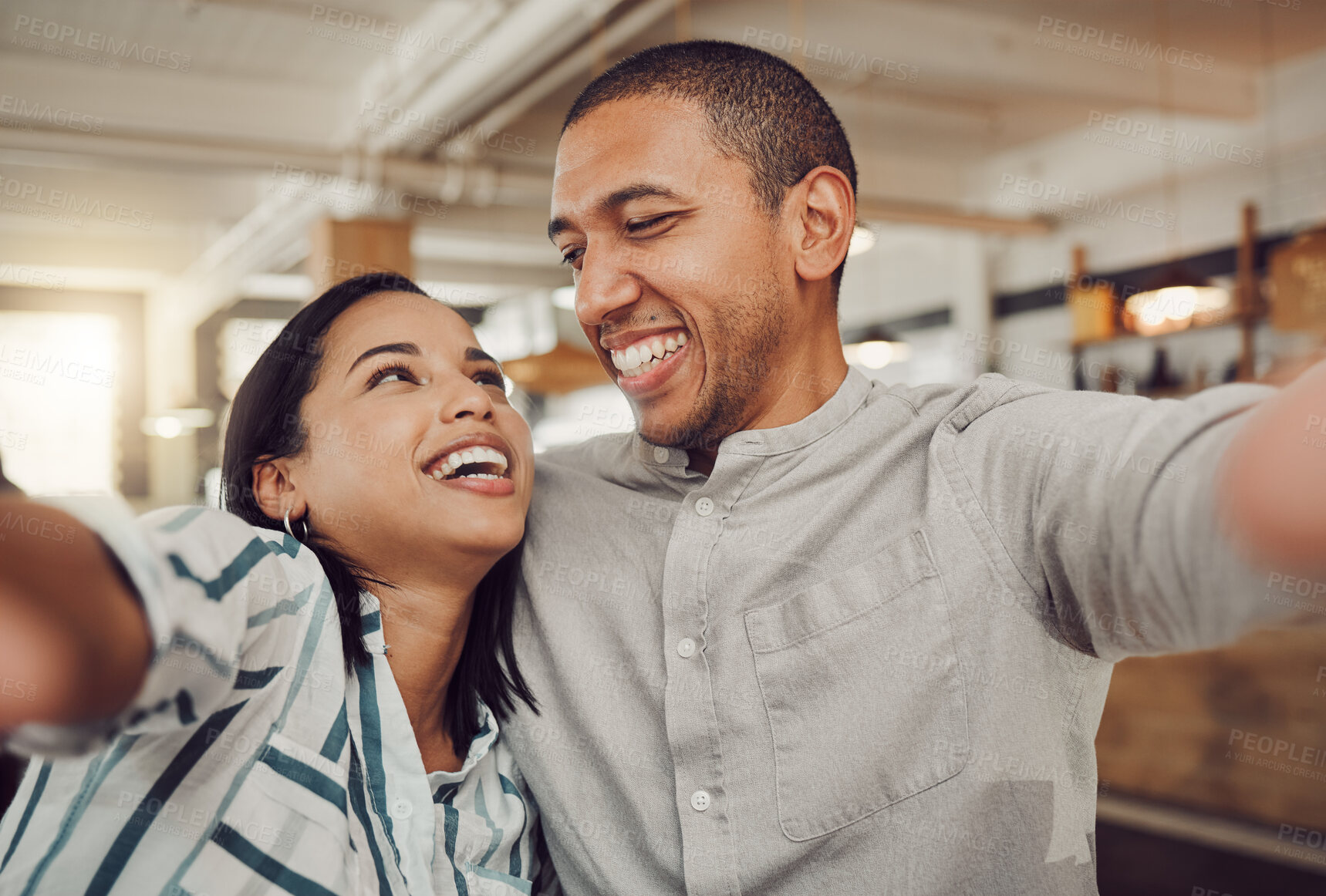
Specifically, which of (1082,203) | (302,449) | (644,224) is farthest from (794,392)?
(1082,203)

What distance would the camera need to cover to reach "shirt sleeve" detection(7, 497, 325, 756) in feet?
2.48

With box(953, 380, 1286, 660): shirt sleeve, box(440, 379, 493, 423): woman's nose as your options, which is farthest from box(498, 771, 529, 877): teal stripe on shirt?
box(953, 380, 1286, 660): shirt sleeve

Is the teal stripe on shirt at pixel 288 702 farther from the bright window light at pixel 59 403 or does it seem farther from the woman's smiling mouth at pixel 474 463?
the bright window light at pixel 59 403

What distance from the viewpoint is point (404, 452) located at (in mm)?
1274

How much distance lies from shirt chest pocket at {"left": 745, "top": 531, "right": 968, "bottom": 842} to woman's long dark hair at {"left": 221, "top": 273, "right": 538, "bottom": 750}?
39cm

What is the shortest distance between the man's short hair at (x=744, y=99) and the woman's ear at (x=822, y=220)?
0.08 ft

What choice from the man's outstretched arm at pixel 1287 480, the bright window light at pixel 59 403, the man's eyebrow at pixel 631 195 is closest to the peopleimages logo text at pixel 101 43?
the bright window light at pixel 59 403

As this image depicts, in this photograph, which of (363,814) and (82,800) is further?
(363,814)

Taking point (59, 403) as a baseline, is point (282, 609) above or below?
below

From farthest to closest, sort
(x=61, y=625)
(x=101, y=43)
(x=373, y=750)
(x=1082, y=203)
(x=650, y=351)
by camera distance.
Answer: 1. (x=1082, y=203)
2. (x=101, y=43)
3. (x=650, y=351)
4. (x=373, y=750)
5. (x=61, y=625)

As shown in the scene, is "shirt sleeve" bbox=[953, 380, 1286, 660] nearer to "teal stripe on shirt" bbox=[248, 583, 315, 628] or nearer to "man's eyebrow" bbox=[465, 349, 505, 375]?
"man's eyebrow" bbox=[465, 349, 505, 375]

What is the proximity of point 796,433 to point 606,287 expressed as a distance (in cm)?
35

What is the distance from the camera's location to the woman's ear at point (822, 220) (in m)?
1.45

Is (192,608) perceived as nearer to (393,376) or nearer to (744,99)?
(393,376)
